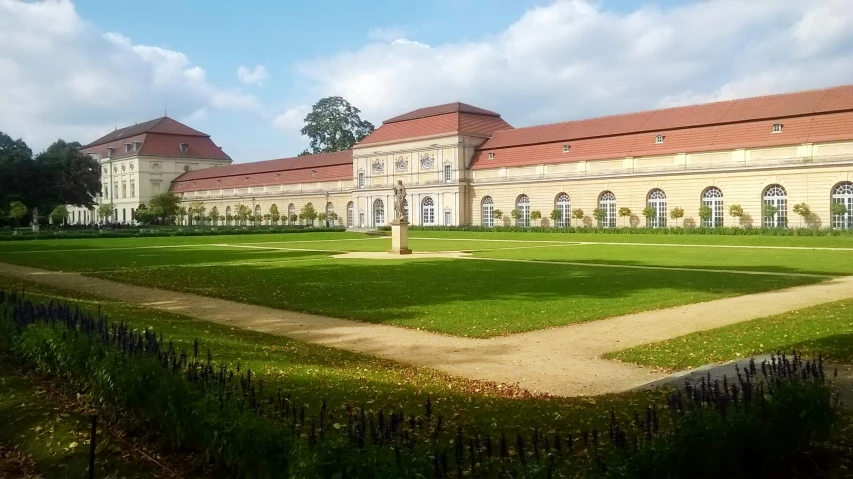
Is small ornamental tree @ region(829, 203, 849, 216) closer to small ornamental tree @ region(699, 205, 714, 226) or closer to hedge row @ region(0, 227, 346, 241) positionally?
small ornamental tree @ region(699, 205, 714, 226)

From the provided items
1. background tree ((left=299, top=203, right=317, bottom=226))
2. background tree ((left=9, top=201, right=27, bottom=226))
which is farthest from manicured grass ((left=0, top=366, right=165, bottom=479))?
background tree ((left=299, top=203, right=317, bottom=226))

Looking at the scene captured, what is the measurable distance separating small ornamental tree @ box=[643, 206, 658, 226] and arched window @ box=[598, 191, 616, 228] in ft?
9.60

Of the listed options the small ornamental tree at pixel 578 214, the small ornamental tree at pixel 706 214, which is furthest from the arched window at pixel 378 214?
the small ornamental tree at pixel 706 214

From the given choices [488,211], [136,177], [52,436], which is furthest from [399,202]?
[136,177]

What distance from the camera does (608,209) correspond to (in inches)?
2047

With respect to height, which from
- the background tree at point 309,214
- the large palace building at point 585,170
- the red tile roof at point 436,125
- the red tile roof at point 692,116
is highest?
the red tile roof at point 436,125

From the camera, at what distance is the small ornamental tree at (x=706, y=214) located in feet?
149

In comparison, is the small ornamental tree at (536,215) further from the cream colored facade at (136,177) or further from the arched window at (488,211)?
the cream colored facade at (136,177)

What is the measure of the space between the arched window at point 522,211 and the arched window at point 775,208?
60.8 ft

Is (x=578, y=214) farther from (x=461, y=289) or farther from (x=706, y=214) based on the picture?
(x=461, y=289)

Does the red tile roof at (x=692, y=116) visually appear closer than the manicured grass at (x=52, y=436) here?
→ No

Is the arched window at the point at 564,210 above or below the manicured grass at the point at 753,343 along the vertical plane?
above

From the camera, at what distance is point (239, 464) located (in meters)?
4.09

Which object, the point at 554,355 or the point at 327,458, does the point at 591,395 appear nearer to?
the point at 554,355
